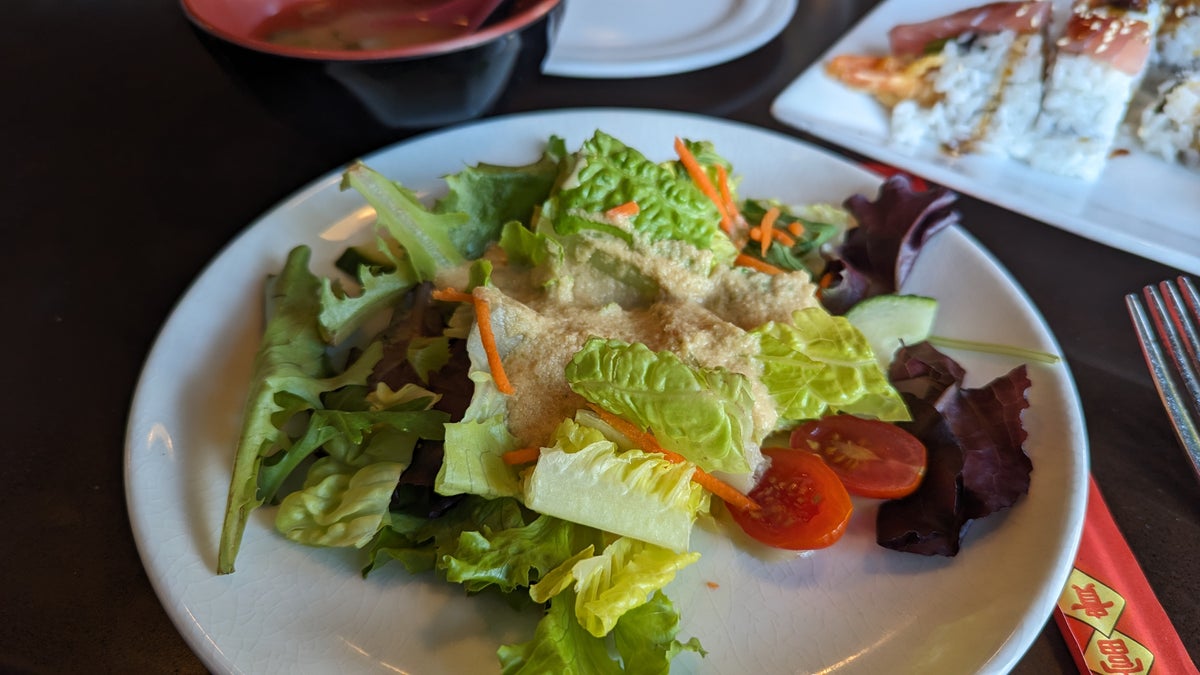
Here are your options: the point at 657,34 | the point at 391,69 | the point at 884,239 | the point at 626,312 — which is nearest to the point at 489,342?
the point at 626,312

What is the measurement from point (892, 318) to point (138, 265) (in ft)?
4.96

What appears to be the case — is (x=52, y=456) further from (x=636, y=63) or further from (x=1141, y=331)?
(x=1141, y=331)

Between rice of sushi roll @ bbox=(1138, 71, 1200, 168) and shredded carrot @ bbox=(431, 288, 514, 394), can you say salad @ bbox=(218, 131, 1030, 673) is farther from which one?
rice of sushi roll @ bbox=(1138, 71, 1200, 168)

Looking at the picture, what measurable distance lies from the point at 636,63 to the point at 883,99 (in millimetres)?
640

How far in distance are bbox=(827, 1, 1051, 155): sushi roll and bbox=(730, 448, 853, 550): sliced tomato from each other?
1.08 meters

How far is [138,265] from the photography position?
1.66 meters

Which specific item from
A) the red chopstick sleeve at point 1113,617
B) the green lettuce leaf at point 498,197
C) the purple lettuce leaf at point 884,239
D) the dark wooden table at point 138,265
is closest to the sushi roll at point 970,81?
the dark wooden table at point 138,265

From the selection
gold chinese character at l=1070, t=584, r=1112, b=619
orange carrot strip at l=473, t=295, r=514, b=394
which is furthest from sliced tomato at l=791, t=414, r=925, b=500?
orange carrot strip at l=473, t=295, r=514, b=394

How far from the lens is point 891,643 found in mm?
1001

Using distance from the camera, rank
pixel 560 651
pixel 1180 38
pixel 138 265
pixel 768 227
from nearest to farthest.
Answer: pixel 560 651 → pixel 768 227 → pixel 138 265 → pixel 1180 38

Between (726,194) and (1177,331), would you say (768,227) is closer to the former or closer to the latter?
(726,194)

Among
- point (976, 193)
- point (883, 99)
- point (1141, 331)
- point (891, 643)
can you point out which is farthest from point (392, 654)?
point (883, 99)

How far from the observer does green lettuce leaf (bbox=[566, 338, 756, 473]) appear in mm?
1050

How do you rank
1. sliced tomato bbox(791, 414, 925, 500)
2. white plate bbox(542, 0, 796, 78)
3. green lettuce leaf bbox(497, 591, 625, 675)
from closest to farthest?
1. green lettuce leaf bbox(497, 591, 625, 675)
2. sliced tomato bbox(791, 414, 925, 500)
3. white plate bbox(542, 0, 796, 78)
